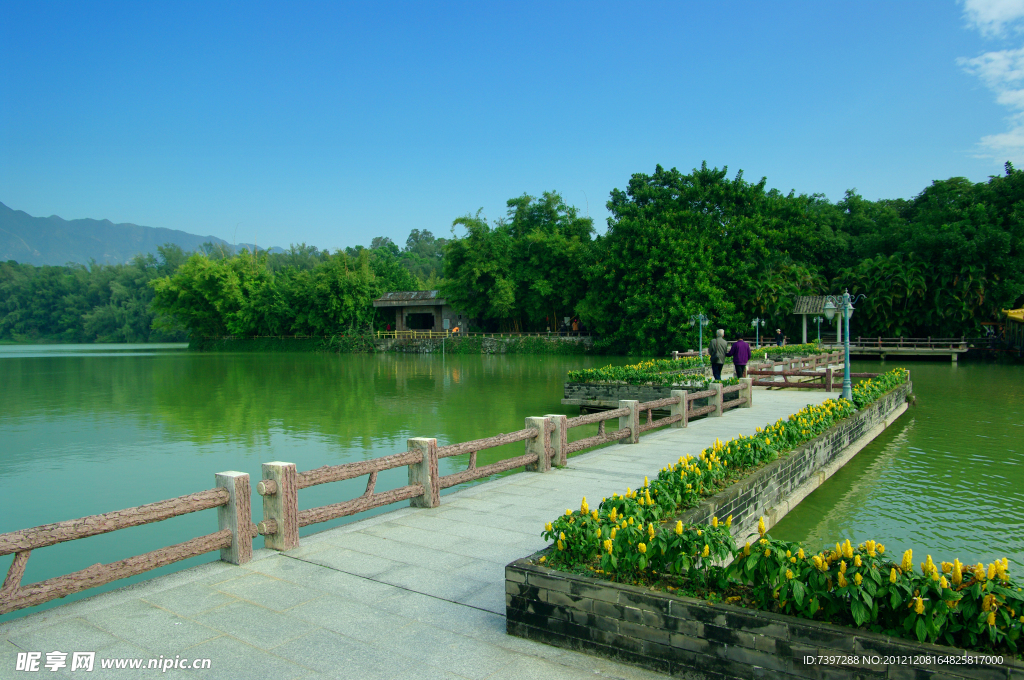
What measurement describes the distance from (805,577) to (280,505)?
13.0 ft

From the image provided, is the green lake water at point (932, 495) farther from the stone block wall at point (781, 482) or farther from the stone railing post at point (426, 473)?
the stone railing post at point (426, 473)

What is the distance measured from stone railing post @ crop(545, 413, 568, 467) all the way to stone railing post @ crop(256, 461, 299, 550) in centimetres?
389

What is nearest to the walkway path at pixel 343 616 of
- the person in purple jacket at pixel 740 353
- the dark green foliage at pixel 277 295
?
the person in purple jacket at pixel 740 353

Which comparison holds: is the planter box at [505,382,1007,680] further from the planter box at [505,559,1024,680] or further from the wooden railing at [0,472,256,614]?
the wooden railing at [0,472,256,614]

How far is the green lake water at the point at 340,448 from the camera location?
8.18 m

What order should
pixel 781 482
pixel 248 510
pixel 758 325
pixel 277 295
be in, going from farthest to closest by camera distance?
pixel 277 295
pixel 758 325
pixel 781 482
pixel 248 510

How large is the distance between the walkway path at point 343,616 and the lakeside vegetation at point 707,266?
1378 inches

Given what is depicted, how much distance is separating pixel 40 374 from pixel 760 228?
4023 cm

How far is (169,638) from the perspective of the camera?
151 inches

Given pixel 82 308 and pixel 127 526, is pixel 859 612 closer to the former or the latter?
pixel 127 526

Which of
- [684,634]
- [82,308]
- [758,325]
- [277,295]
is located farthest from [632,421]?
[82,308]

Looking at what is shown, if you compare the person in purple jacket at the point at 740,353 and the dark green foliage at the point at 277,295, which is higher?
the dark green foliage at the point at 277,295

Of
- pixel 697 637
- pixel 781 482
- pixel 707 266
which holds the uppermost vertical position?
pixel 707 266

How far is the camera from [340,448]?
44.1 feet
